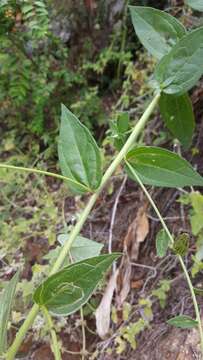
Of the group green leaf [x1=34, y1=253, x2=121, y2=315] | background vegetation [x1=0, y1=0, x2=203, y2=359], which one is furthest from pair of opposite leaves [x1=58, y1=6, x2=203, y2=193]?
background vegetation [x1=0, y1=0, x2=203, y2=359]

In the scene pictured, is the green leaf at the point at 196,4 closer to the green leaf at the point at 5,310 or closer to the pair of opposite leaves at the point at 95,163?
the pair of opposite leaves at the point at 95,163

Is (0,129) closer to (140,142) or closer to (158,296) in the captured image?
(140,142)

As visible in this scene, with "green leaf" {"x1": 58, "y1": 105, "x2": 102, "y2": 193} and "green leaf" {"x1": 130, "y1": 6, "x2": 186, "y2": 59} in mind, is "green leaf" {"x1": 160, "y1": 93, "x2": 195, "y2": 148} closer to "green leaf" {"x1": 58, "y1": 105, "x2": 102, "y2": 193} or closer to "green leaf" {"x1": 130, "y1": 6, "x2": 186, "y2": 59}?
"green leaf" {"x1": 130, "y1": 6, "x2": 186, "y2": 59}

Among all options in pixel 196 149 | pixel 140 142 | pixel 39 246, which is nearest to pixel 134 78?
pixel 140 142

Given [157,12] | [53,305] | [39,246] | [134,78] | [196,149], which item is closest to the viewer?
[53,305]

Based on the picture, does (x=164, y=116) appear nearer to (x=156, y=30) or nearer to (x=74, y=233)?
(x=156, y=30)

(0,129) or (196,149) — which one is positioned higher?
(196,149)
